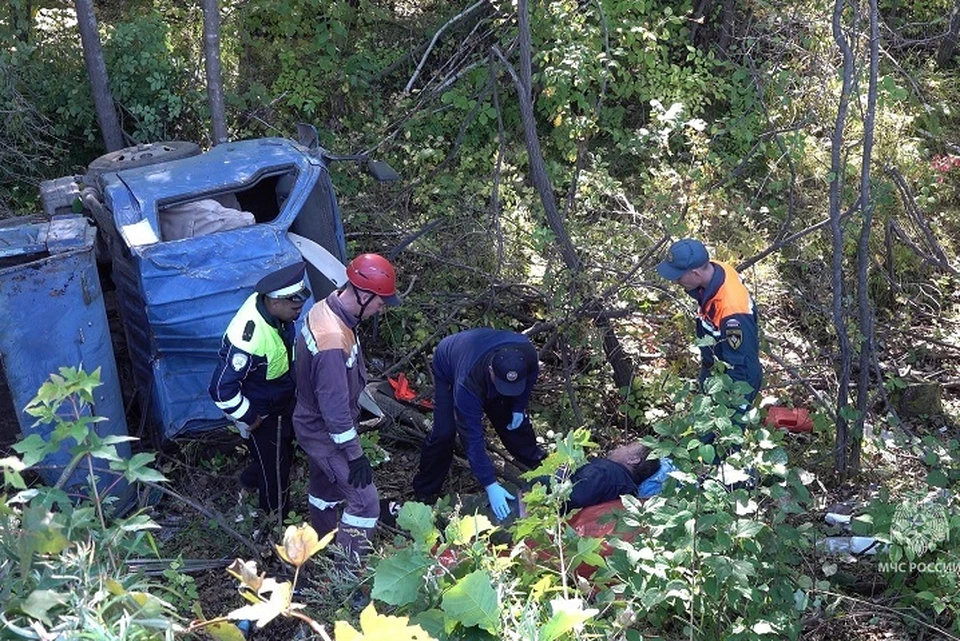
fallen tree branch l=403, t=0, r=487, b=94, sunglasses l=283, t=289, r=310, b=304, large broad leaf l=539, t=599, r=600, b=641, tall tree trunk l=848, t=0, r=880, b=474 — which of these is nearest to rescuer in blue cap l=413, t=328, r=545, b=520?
sunglasses l=283, t=289, r=310, b=304

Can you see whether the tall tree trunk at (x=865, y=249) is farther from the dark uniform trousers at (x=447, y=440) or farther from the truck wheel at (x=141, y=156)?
the truck wheel at (x=141, y=156)

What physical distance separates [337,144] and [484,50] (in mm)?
1555

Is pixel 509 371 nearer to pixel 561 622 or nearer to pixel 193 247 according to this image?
pixel 193 247

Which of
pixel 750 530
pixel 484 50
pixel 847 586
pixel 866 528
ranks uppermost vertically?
pixel 484 50

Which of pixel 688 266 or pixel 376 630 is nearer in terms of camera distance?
pixel 376 630

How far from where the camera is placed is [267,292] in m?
5.08

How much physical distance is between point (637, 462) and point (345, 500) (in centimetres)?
143

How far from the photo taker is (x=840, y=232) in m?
5.64

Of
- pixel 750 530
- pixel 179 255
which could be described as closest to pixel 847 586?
pixel 750 530

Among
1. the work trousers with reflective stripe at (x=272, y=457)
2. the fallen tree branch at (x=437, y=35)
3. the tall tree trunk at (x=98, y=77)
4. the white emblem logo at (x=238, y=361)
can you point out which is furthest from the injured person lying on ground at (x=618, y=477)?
the tall tree trunk at (x=98, y=77)

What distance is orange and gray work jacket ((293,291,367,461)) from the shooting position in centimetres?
479

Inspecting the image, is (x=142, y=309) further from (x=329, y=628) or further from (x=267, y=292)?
(x=329, y=628)

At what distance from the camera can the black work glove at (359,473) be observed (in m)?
4.97

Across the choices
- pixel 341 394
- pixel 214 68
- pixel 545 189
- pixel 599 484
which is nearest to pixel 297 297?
pixel 341 394
